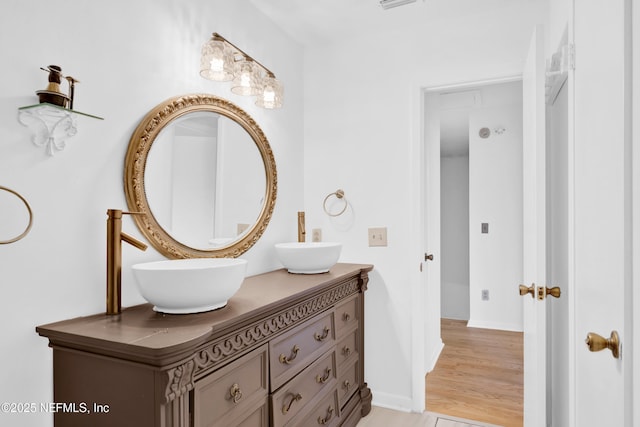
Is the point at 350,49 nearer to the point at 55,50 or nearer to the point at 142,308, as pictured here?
the point at 55,50

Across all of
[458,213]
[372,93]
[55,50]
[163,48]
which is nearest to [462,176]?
[458,213]

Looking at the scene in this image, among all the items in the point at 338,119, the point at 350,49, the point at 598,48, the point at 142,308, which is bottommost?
the point at 142,308

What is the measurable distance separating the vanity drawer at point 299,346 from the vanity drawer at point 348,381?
0.86 feet

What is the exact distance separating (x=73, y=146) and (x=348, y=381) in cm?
180

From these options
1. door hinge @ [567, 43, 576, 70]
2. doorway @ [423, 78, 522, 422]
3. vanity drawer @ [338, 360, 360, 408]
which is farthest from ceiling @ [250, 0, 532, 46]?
vanity drawer @ [338, 360, 360, 408]

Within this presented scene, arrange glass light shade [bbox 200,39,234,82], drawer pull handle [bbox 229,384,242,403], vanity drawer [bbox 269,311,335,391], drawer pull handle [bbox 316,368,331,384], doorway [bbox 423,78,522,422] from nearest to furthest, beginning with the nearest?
drawer pull handle [bbox 229,384,242,403] < vanity drawer [bbox 269,311,335,391] < glass light shade [bbox 200,39,234,82] < drawer pull handle [bbox 316,368,331,384] < doorway [bbox 423,78,522,422]

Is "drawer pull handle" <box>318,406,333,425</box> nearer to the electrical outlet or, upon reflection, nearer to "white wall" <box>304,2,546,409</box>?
"white wall" <box>304,2,546,409</box>

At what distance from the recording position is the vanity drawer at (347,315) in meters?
2.07

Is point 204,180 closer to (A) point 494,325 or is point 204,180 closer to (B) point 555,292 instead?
(B) point 555,292

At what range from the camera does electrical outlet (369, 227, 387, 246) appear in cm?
247

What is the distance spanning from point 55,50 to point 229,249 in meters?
1.07

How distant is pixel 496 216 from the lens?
13.3 ft

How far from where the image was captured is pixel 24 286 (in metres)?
1.10

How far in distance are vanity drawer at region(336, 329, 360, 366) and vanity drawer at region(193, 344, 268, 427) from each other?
0.72m
